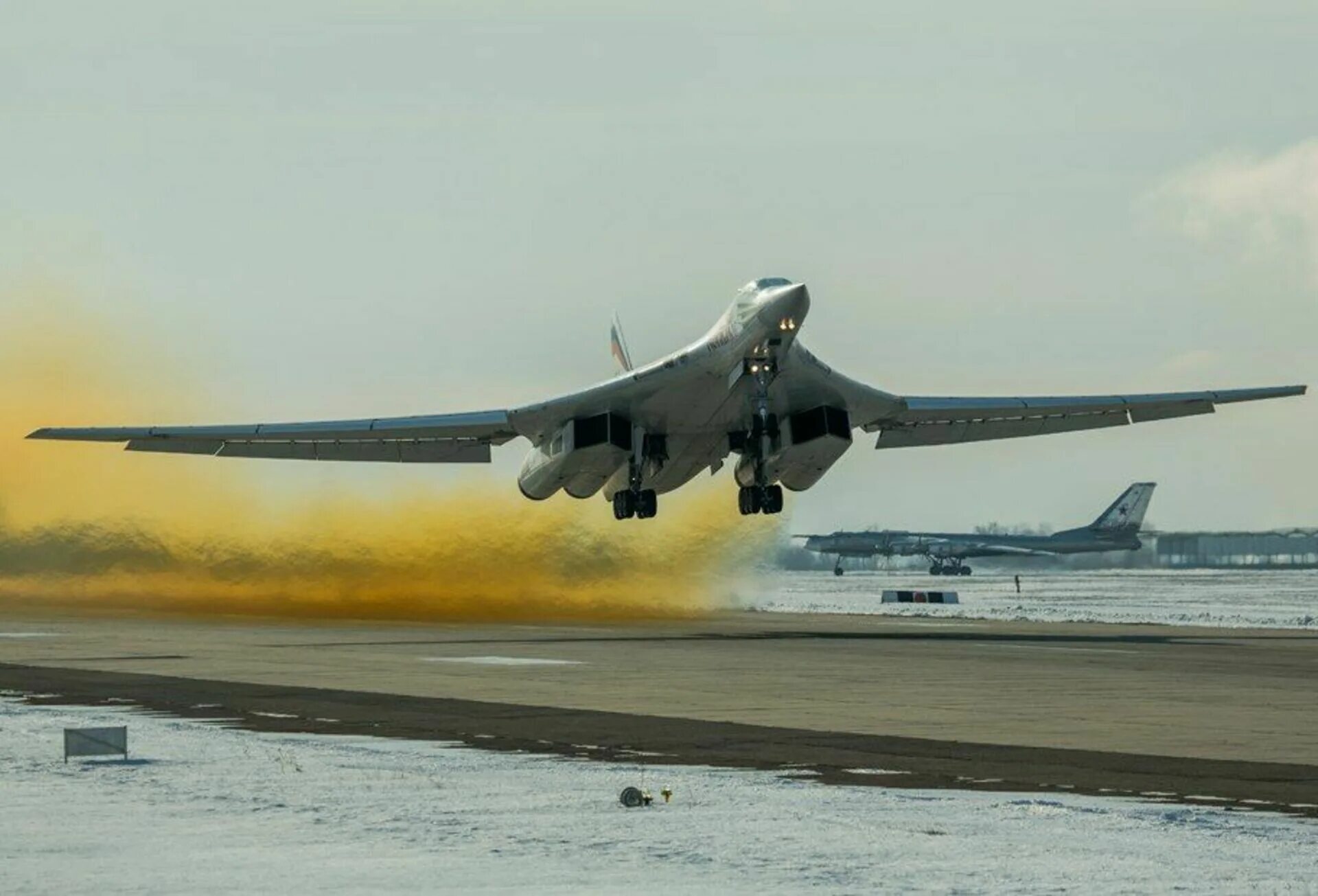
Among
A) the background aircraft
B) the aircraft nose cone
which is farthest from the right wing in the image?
the background aircraft

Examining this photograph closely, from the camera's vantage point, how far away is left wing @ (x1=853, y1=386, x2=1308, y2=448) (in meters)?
55.8

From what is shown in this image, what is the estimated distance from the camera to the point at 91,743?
1875 cm

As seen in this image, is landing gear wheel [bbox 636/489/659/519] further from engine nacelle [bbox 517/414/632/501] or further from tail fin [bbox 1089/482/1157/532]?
tail fin [bbox 1089/482/1157/532]

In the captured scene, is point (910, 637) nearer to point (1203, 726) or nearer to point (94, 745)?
point (1203, 726)

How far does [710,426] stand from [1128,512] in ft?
381

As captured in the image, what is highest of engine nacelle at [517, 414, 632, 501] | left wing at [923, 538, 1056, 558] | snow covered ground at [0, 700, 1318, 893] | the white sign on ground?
engine nacelle at [517, 414, 632, 501]

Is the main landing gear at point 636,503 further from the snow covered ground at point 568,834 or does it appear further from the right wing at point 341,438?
the snow covered ground at point 568,834

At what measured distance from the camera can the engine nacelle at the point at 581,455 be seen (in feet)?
168

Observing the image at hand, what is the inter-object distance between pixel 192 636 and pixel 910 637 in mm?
16411

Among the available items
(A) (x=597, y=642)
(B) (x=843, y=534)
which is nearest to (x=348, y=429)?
(A) (x=597, y=642)

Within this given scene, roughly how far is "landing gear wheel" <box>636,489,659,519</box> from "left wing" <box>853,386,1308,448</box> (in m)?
6.26

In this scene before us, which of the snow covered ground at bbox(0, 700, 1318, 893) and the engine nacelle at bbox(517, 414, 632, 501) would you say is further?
the engine nacelle at bbox(517, 414, 632, 501)

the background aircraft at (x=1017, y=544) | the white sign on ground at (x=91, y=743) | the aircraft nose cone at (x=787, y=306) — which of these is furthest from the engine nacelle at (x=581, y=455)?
the background aircraft at (x=1017, y=544)

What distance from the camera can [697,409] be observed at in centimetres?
5000
